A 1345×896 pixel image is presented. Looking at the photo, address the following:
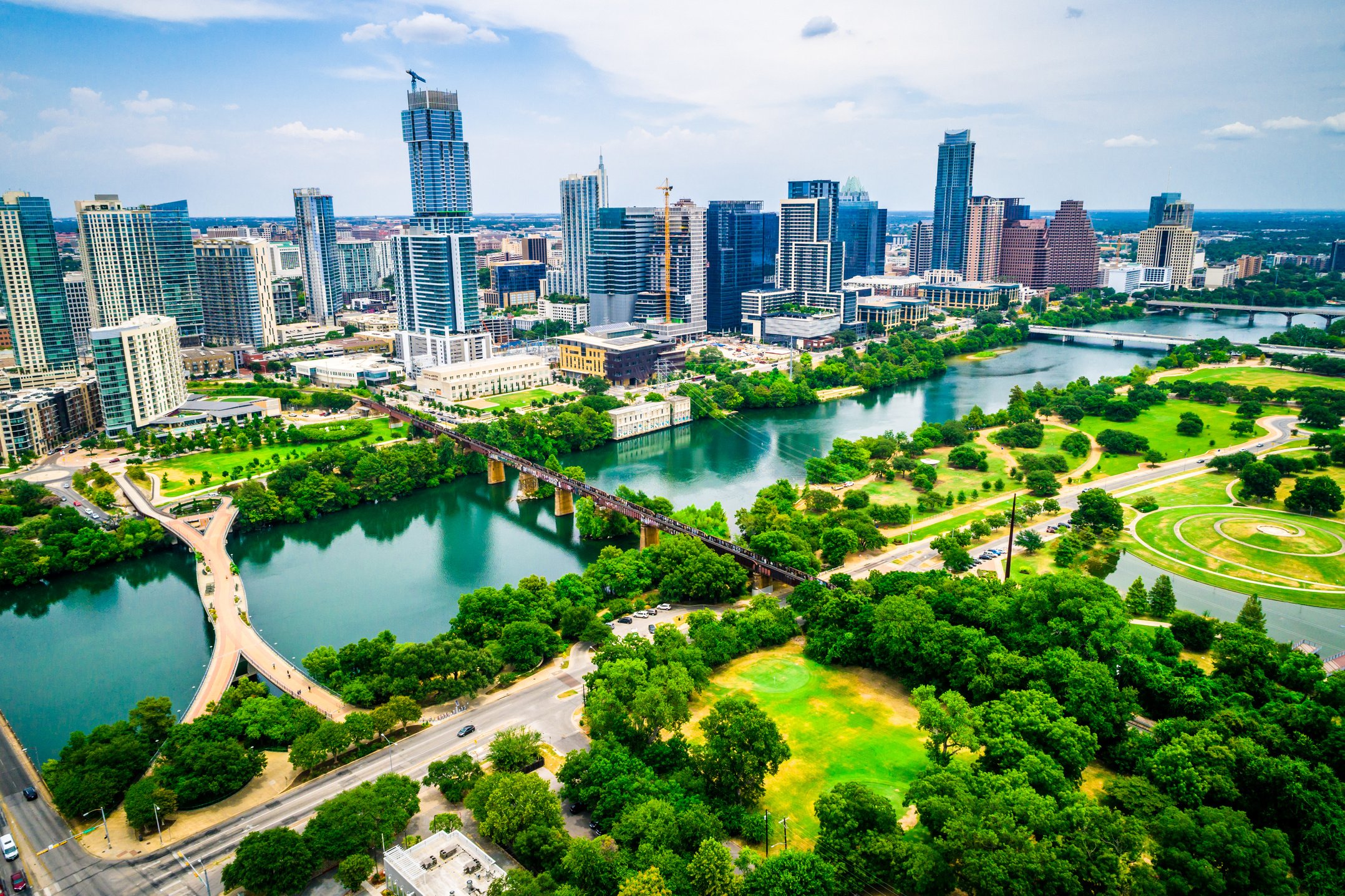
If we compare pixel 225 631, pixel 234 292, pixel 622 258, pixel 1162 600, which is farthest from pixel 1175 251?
pixel 225 631

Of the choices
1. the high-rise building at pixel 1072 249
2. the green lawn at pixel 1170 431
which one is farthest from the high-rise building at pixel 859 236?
the green lawn at pixel 1170 431

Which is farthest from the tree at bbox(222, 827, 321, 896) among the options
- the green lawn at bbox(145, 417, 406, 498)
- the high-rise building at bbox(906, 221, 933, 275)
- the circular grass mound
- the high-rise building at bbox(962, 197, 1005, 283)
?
the high-rise building at bbox(906, 221, 933, 275)

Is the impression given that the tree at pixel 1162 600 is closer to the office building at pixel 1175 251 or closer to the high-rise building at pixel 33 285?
the high-rise building at pixel 33 285

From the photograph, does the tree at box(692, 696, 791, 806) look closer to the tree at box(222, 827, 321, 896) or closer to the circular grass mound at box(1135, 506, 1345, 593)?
the tree at box(222, 827, 321, 896)

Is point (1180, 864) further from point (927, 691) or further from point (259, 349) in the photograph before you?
point (259, 349)

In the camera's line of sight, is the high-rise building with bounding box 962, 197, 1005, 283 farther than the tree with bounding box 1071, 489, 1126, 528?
Yes

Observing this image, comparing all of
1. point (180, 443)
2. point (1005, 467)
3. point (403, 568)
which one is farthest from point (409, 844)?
point (180, 443)
